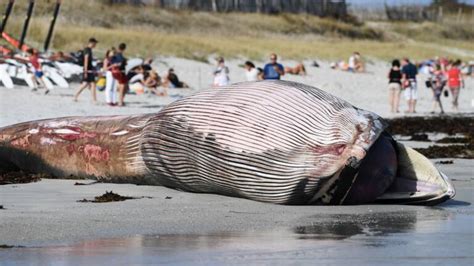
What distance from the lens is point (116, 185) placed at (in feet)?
35.8

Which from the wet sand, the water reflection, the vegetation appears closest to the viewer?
the wet sand

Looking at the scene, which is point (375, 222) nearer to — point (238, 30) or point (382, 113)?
point (382, 113)

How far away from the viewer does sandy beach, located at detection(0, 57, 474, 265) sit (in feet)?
22.0

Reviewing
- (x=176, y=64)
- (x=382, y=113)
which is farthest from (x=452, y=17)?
(x=382, y=113)

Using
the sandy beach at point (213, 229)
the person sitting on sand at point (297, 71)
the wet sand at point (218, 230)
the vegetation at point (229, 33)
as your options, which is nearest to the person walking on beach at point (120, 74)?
the vegetation at point (229, 33)

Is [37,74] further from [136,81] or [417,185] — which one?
[417,185]

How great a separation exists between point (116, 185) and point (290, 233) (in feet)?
11.4

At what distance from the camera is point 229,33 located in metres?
68.8

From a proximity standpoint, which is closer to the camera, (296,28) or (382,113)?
(382,113)

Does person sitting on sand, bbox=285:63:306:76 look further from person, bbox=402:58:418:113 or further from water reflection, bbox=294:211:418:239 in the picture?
water reflection, bbox=294:211:418:239

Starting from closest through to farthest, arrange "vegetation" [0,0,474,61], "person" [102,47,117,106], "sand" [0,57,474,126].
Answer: "sand" [0,57,474,126] → "person" [102,47,117,106] → "vegetation" [0,0,474,61]

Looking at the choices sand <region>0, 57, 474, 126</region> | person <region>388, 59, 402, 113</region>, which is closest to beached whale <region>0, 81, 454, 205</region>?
sand <region>0, 57, 474, 126</region>

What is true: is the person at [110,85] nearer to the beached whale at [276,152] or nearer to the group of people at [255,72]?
the group of people at [255,72]

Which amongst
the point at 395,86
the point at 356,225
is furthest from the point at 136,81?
the point at 356,225
